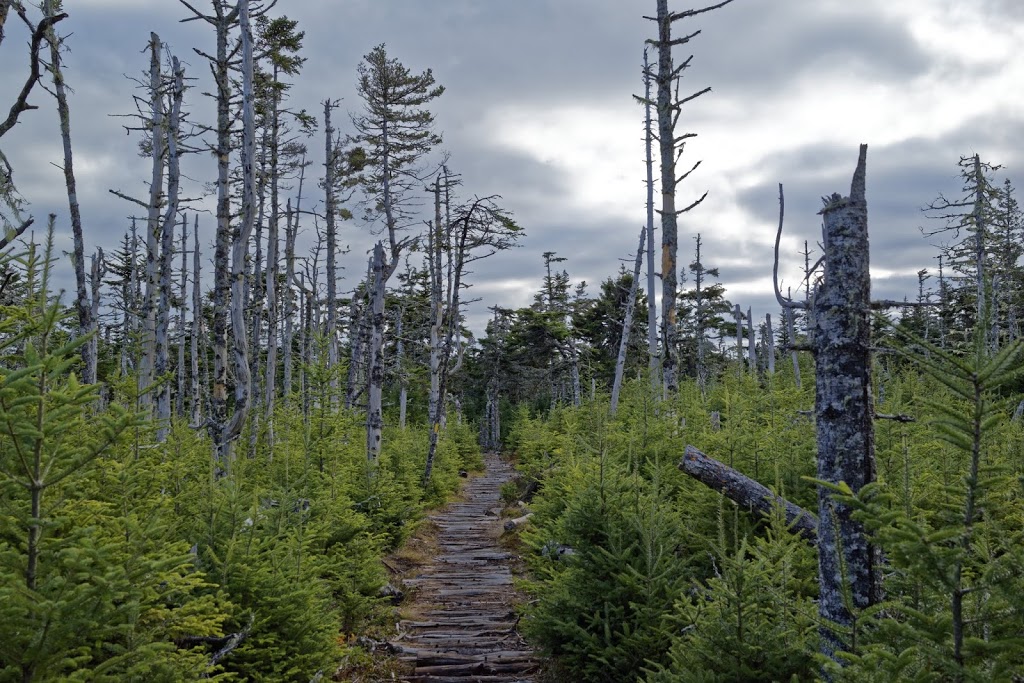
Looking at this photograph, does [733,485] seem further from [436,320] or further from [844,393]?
[436,320]

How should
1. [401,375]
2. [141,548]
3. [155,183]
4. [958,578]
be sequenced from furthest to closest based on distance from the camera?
[401,375]
[155,183]
[141,548]
[958,578]

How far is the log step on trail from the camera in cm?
691

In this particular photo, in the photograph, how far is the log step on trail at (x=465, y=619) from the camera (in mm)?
6913

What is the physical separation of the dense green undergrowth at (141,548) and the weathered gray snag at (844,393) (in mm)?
3876

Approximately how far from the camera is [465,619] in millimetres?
8656

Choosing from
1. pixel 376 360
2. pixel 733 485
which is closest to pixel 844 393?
pixel 733 485

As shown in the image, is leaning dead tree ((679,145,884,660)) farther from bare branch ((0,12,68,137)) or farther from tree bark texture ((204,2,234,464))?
tree bark texture ((204,2,234,464))

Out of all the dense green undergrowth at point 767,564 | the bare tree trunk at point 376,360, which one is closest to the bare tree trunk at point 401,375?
the bare tree trunk at point 376,360

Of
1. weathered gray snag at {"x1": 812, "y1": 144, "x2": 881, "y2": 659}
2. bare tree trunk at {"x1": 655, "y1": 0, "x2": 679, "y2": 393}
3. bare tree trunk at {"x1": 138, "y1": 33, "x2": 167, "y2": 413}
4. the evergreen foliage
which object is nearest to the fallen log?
weathered gray snag at {"x1": 812, "y1": 144, "x2": 881, "y2": 659}

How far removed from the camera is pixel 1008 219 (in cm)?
2836

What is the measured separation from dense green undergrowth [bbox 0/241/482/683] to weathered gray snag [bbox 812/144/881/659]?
3.88 meters

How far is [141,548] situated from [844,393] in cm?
438

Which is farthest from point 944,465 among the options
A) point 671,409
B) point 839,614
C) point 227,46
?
point 227,46

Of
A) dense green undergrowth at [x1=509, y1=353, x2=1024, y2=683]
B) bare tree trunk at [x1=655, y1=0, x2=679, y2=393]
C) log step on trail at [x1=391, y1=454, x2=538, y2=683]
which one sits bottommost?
log step on trail at [x1=391, y1=454, x2=538, y2=683]
